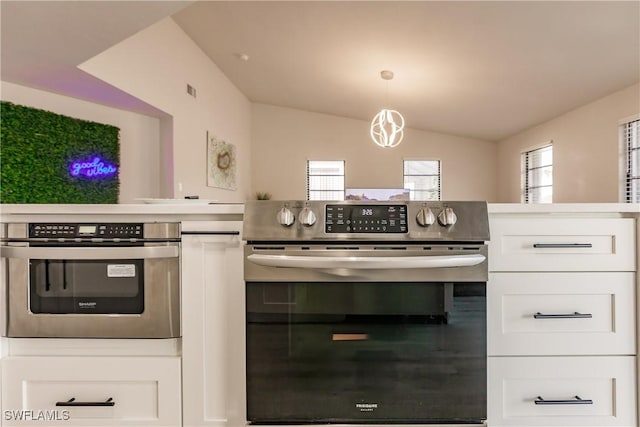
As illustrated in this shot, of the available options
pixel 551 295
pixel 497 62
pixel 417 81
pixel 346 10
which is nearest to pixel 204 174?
pixel 346 10

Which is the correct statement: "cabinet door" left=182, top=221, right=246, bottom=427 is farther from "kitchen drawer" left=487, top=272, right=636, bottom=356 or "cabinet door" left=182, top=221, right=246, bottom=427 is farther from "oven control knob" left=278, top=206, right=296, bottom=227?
"kitchen drawer" left=487, top=272, right=636, bottom=356

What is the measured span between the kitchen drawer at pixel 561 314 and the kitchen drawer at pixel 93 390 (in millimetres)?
1058

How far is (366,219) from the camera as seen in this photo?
1.09 metres

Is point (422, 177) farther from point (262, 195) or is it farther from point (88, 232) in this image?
point (88, 232)

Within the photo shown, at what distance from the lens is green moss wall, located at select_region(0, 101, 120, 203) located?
10.2ft

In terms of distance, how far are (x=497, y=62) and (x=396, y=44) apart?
1166 millimetres

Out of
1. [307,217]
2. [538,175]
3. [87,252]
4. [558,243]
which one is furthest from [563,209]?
[538,175]

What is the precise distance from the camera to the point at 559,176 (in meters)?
5.57

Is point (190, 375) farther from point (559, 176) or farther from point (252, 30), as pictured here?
point (559, 176)

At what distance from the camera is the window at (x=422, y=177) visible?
7859mm

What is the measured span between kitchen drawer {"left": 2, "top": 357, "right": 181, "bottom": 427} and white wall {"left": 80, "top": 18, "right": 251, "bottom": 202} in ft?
8.85

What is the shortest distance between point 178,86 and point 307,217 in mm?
4039

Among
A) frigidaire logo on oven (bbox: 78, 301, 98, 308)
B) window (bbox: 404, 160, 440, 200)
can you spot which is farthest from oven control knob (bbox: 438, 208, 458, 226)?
window (bbox: 404, 160, 440, 200)

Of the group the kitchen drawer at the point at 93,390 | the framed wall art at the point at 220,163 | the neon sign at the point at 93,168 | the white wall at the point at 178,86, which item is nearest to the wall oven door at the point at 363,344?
the kitchen drawer at the point at 93,390
